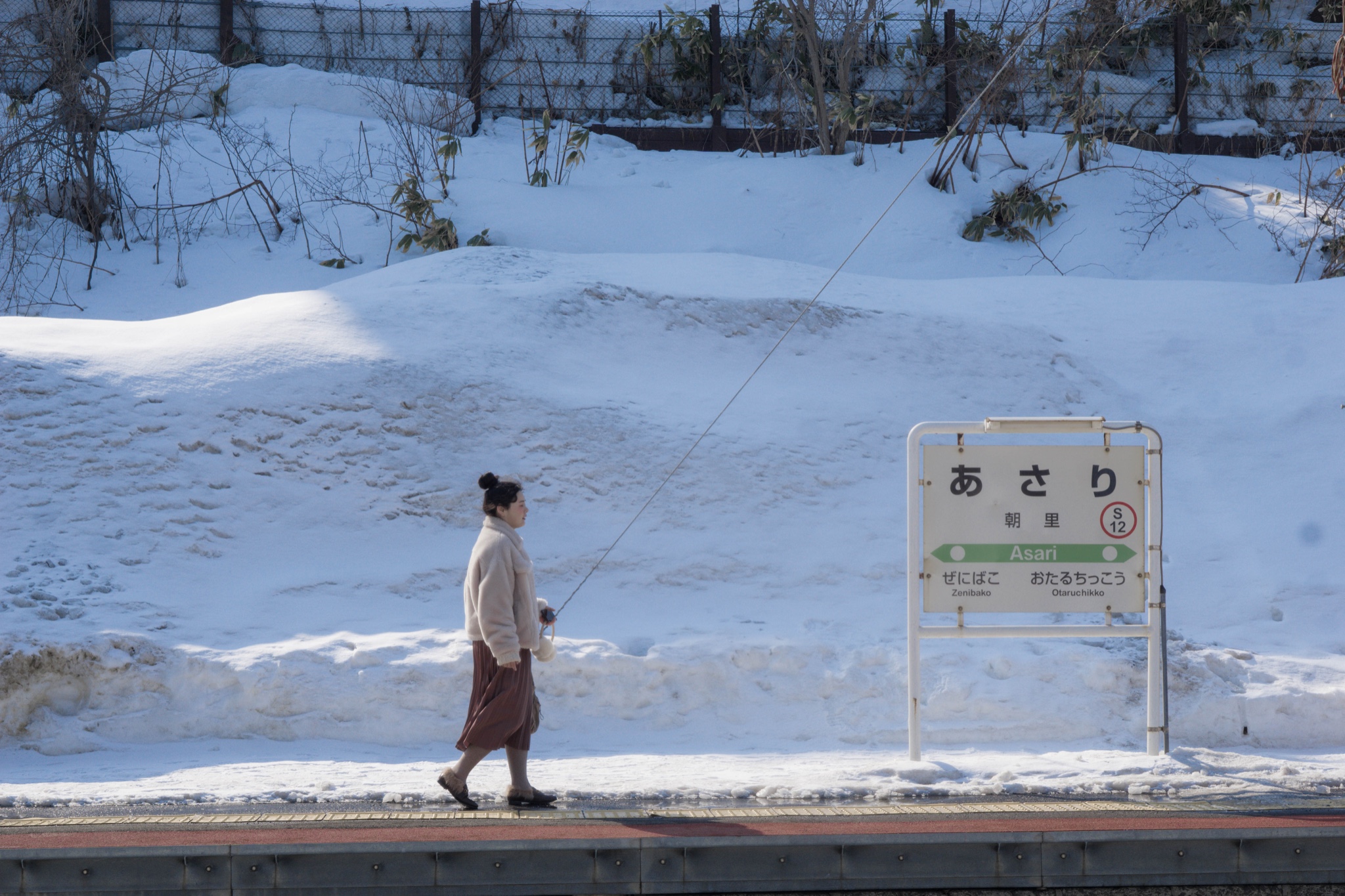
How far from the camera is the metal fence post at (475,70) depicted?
17.7 meters

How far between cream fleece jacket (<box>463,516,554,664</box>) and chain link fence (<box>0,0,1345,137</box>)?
13839mm

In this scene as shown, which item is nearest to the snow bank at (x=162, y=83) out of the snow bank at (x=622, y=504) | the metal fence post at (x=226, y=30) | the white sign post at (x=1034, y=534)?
the metal fence post at (x=226, y=30)

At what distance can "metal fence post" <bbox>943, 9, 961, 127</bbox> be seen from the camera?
17625 millimetres

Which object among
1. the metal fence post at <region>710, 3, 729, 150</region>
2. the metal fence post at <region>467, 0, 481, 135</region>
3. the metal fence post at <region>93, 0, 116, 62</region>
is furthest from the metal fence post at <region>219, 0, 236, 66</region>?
the metal fence post at <region>710, 3, 729, 150</region>

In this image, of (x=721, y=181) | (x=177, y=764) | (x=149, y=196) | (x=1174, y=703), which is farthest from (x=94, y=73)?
(x=1174, y=703)

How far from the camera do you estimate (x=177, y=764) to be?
5.86 metres

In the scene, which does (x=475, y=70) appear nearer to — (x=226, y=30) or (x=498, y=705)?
(x=226, y=30)

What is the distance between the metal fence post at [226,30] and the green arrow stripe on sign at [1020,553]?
15.9 m

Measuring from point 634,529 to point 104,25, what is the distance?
1433 cm

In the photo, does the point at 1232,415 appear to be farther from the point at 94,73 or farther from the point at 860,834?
the point at 94,73

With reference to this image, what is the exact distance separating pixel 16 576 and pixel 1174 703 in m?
6.99

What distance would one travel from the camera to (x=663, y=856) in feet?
13.2

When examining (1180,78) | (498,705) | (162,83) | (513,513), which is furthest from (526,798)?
(1180,78)

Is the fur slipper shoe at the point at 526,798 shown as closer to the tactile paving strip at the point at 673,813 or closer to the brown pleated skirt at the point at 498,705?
the tactile paving strip at the point at 673,813
